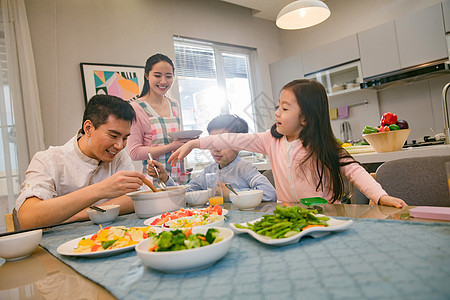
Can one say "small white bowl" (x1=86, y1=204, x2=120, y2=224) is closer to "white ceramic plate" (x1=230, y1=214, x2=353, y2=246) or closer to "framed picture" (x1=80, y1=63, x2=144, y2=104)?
"white ceramic plate" (x1=230, y1=214, x2=353, y2=246)

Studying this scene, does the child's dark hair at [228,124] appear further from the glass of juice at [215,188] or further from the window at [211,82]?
the window at [211,82]

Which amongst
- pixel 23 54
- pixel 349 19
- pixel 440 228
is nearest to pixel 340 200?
pixel 440 228

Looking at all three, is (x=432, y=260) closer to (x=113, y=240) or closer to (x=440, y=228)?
(x=440, y=228)

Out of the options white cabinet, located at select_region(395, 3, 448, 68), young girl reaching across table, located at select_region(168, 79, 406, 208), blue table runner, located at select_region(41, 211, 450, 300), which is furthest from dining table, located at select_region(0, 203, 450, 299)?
white cabinet, located at select_region(395, 3, 448, 68)

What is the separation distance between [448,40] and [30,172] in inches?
150

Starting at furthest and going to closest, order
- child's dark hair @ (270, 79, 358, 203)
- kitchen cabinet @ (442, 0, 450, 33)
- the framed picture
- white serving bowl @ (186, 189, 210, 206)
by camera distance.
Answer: kitchen cabinet @ (442, 0, 450, 33) < the framed picture < child's dark hair @ (270, 79, 358, 203) < white serving bowl @ (186, 189, 210, 206)

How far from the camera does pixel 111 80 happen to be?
302cm

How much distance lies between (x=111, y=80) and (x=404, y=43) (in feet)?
10.6

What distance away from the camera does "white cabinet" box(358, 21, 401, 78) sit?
11.3ft

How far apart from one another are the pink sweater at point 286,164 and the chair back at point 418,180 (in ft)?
0.50

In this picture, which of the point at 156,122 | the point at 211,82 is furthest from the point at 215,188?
the point at 211,82

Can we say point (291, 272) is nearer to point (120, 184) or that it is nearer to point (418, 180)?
point (120, 184)

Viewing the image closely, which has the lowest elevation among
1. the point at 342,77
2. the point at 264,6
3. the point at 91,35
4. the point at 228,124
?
the point at 228,124

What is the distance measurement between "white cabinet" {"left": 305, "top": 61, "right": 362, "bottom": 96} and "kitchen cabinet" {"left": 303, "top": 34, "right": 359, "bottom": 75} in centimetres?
7
